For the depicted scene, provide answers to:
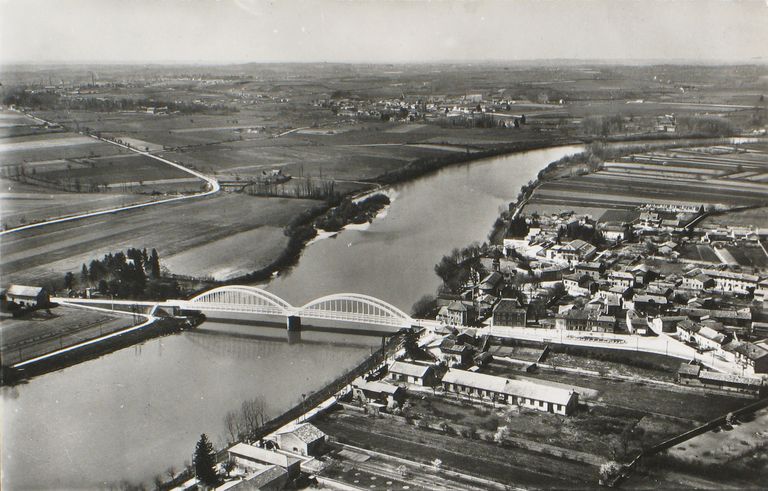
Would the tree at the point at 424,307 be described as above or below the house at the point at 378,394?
above

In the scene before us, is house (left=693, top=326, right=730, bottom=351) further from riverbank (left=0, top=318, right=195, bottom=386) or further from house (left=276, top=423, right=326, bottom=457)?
riverbank (left=0, top=318, right=195, bottom=386)

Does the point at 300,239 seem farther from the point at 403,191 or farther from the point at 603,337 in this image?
the point at 603,337

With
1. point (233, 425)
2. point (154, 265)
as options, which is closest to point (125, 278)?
point (154, 265)

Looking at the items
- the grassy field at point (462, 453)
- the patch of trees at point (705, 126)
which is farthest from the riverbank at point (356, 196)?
the grassy field at point (462, 453)

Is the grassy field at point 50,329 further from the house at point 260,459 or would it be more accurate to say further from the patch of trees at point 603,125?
the patch of trees at point 603,125

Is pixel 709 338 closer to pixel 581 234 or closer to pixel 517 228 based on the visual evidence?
pixel 581 234

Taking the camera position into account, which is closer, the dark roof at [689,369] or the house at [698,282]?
the dark roof at [689,369]

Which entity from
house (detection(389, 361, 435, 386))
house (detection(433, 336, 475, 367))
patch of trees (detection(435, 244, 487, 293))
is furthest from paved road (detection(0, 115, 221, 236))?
house (detection(433, 336, 475, 367))
